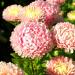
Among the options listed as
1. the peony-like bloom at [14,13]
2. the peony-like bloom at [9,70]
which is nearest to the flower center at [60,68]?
the peony-like bloom at [9,70]

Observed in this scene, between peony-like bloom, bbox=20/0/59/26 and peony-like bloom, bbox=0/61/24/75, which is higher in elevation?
peony-like bloom, bbox=20/0/59/26

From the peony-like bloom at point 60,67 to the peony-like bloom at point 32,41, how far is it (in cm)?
5

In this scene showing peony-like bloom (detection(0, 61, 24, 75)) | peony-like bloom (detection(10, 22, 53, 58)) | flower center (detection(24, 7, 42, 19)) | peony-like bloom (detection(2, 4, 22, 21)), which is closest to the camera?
peony-like bloom (detection(0, 61, 24, 75))

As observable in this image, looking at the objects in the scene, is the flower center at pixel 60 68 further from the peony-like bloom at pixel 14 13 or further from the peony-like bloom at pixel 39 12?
the peony-like bloom at pixel 14 13

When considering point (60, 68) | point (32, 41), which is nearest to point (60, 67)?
point (60, 68)

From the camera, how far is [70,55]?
1.48 meters

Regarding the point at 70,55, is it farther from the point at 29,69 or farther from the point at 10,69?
the point at 10,69

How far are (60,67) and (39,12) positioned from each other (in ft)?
0.73

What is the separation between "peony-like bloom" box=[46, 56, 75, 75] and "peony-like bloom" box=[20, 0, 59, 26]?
175mm

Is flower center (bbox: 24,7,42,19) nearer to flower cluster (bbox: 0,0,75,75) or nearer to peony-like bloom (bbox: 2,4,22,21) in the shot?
flower cluster (bbox: 0,0,75,75)

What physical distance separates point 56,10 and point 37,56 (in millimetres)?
298

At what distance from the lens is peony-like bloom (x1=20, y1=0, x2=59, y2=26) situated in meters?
1.17

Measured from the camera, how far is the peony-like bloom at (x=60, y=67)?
41.3 inches

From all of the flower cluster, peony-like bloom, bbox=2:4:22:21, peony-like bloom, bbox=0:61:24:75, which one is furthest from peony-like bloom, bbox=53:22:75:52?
peony-like bloom, bbox=2:4:22:21
